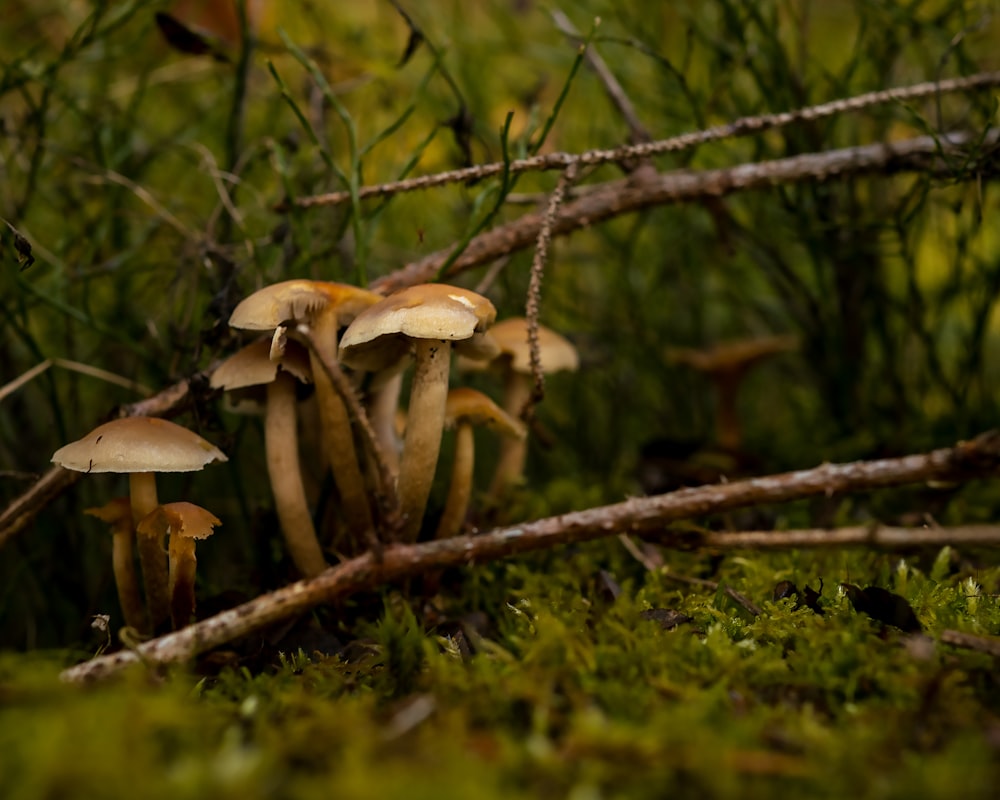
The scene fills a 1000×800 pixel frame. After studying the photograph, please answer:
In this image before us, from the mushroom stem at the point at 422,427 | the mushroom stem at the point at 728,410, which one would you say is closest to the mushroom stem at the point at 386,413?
the mushroom stem at the point at 422,427

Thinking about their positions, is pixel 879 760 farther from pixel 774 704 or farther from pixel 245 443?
pixel 245 443

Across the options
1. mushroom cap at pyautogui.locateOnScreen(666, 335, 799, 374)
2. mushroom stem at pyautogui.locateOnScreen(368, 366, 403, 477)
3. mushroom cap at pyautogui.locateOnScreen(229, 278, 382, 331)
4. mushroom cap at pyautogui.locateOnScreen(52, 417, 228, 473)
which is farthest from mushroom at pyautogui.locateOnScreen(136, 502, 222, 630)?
mushroom cap at pyautogui.locateOnScreen(666, 335, 799, 374)

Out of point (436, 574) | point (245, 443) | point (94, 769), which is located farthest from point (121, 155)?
point (94, 769)

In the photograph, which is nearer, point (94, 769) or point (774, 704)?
point (94, 769)

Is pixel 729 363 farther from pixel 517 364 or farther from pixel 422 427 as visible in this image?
pixel 422 427

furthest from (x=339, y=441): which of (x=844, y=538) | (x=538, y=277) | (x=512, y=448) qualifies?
(x=844, y=538)
